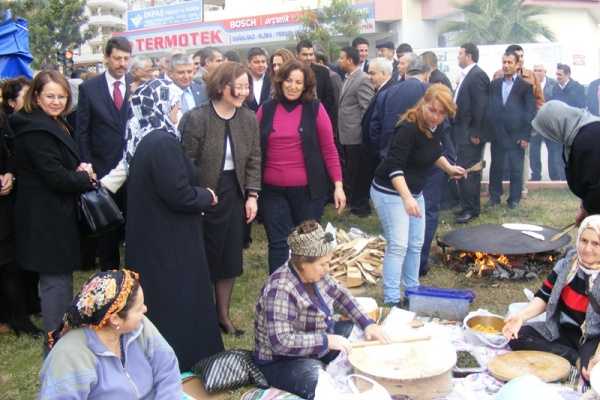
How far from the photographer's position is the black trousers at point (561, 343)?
3932mm

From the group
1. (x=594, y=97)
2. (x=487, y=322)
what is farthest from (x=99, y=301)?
(x=594, y=97)

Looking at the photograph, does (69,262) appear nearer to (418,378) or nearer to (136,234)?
(136,234)

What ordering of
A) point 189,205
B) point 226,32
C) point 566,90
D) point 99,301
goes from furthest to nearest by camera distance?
point 226,32 → point 566,90 → point 189,205 → point 99,301

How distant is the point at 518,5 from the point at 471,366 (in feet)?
70.7

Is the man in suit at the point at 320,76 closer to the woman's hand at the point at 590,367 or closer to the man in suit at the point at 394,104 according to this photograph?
the man in suit at the point at 394,104

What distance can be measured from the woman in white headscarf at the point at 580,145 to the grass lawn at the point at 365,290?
135 cm

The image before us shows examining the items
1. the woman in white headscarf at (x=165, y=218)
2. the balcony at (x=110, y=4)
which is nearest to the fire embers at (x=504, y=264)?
the woman in white headscarf at (x=165, y=218)

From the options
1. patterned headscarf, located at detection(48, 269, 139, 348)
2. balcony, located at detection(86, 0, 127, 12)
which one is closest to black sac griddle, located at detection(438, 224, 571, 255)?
patterned headscarf, located at detection(48, 269, 139, 348)

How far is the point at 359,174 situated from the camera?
8109mm

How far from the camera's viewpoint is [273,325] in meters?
3.58

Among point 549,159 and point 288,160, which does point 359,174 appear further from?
point 549,159

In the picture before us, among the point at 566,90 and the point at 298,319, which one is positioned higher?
the point at 566,90

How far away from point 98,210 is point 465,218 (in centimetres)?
481

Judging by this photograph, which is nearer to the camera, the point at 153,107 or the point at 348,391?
the point at 348,391
